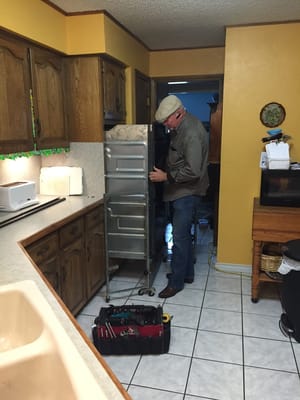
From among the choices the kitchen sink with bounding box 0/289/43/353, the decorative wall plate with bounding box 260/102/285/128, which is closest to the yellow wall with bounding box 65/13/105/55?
the decorative wall plate with bounding box 260/102/285/128

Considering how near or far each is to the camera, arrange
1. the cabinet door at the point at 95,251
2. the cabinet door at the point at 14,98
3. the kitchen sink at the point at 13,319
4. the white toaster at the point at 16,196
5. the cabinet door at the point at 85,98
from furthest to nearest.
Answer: the cabinet door at the point at 85,98
the cabinet door at the point at 95,251
the white toaster at the point at 16,196
the cabinet door at the point at 14,98
the kitchen sink at the point at 13,319

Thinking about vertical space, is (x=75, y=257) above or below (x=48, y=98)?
below

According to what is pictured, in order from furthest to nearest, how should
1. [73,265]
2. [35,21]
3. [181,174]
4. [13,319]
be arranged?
[181,174] → [73,265] → [35,21] → [13,319]

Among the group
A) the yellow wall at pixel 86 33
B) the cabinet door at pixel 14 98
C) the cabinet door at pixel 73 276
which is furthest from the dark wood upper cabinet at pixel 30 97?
the cabinet door at pixel 73 276

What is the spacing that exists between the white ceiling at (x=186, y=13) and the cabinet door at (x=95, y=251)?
1582mm

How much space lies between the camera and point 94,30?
276 centimetres

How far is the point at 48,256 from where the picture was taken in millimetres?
2170

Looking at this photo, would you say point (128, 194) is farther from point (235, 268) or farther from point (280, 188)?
point (235, 268)

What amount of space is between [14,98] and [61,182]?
92cm

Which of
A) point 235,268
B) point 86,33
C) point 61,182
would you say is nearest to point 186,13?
point 86,33

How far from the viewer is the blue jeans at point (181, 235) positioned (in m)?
2.94

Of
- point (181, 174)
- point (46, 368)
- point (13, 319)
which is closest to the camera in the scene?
point (46, 368)

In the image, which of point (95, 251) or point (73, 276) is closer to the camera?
point (73, 276)

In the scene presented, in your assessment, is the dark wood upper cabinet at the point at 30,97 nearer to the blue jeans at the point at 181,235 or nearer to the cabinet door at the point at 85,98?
the cabinet door at the point at 85,98
